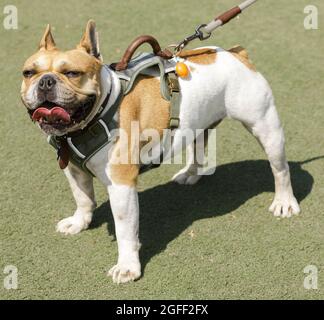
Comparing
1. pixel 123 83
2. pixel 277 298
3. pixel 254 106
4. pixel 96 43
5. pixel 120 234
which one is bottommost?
pixel 277 298

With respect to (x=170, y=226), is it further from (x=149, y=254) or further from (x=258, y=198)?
(x=258, y=198)

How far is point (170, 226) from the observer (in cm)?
399

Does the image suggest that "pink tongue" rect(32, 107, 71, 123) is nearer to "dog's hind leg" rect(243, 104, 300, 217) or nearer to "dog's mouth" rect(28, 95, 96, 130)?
"dog's mouth" rect(28, 95, 96, 130)

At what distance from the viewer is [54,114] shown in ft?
9.29

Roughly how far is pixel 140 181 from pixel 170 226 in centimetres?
65

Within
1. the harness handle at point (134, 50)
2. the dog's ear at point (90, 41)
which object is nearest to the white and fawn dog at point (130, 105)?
the dog's ear at point (90, 41)

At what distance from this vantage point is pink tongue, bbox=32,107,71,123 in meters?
2.83

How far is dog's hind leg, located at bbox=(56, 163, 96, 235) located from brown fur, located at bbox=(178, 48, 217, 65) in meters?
1.01

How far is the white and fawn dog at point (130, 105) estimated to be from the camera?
289cm

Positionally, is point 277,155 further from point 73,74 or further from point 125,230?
point 73,74

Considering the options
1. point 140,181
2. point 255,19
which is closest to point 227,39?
point 255,19

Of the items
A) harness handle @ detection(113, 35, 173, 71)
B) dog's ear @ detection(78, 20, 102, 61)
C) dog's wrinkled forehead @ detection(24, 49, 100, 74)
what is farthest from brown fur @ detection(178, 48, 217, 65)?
dog's wrinkled forehead @ detection(24, 49, 100, 74)

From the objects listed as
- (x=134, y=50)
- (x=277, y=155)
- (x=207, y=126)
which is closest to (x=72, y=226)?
(x=207, y=126)

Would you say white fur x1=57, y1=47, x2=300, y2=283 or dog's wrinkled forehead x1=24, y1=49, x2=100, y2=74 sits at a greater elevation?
dog's wrinkled forehead x1=24, y1=49, x2=100, y2=74
